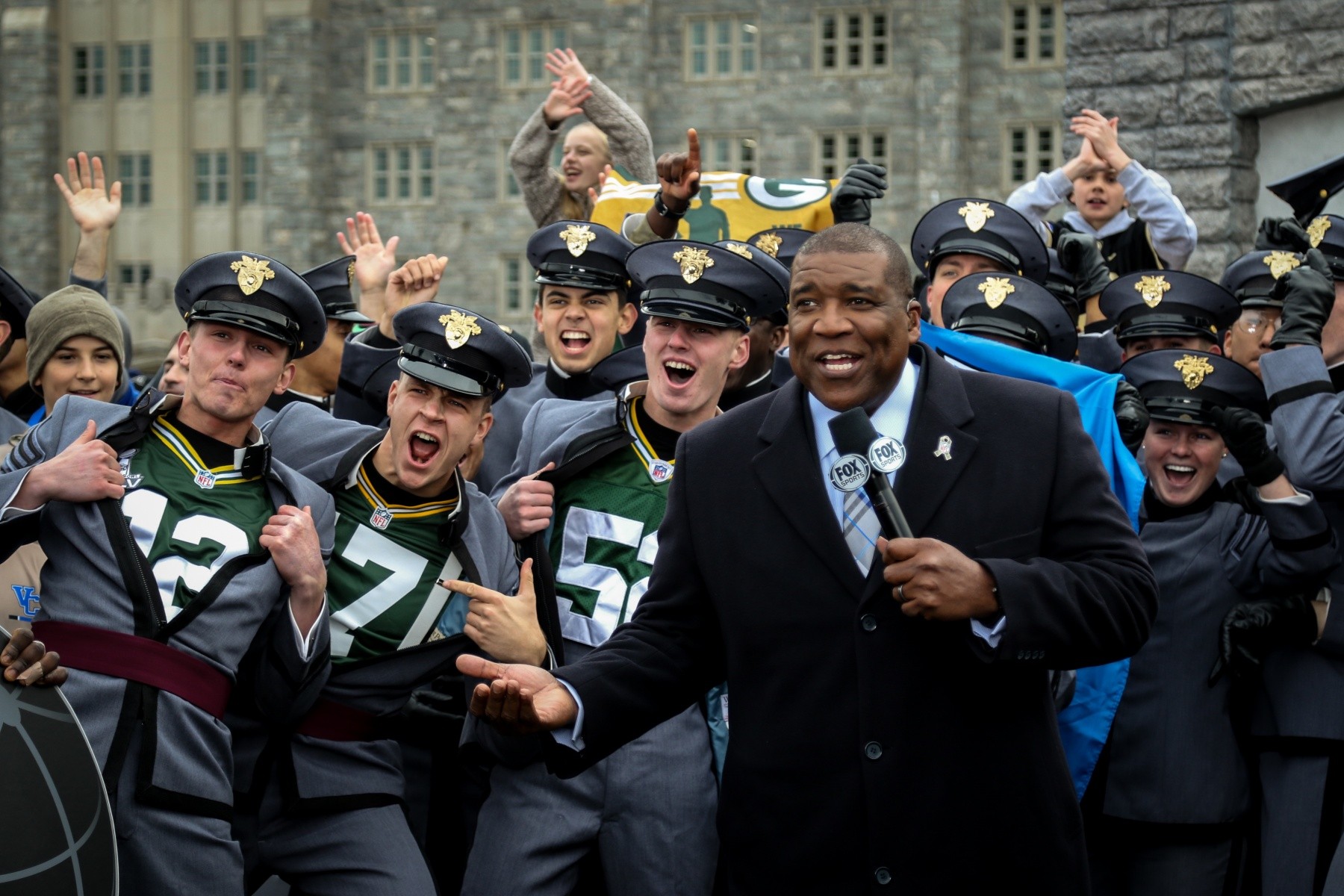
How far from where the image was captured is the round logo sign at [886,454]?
131 inches

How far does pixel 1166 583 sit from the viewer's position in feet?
18.7

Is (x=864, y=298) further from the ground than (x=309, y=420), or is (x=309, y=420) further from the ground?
(x=864, y=298)

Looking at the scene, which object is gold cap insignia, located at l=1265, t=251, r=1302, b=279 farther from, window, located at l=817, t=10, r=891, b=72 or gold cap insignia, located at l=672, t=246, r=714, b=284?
window, located at l=817, t=10, r=891, b=72

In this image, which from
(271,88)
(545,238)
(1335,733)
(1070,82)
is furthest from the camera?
(271,88)

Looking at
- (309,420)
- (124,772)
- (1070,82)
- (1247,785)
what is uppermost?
(1070,82)

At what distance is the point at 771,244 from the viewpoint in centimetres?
736

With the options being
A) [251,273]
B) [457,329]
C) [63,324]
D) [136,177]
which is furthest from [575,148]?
[136,177]

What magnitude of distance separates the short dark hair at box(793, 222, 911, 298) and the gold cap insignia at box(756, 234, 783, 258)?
3.67 m

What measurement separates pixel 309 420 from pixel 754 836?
2.86 meters

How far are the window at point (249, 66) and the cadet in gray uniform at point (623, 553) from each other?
128ft

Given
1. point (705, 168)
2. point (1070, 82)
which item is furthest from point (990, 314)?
point (705, 168)

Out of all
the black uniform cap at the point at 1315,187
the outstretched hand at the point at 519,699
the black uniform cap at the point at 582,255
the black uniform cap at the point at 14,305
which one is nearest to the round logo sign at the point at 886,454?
the outstretched hand at the point at 519,699

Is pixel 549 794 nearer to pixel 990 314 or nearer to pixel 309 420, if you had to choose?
pixel 309 420

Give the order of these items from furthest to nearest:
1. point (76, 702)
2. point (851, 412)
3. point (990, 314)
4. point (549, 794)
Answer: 1. point (990, 314)
2. point (549, 794)
3. point (76, 702)
4. point (851, 412)
